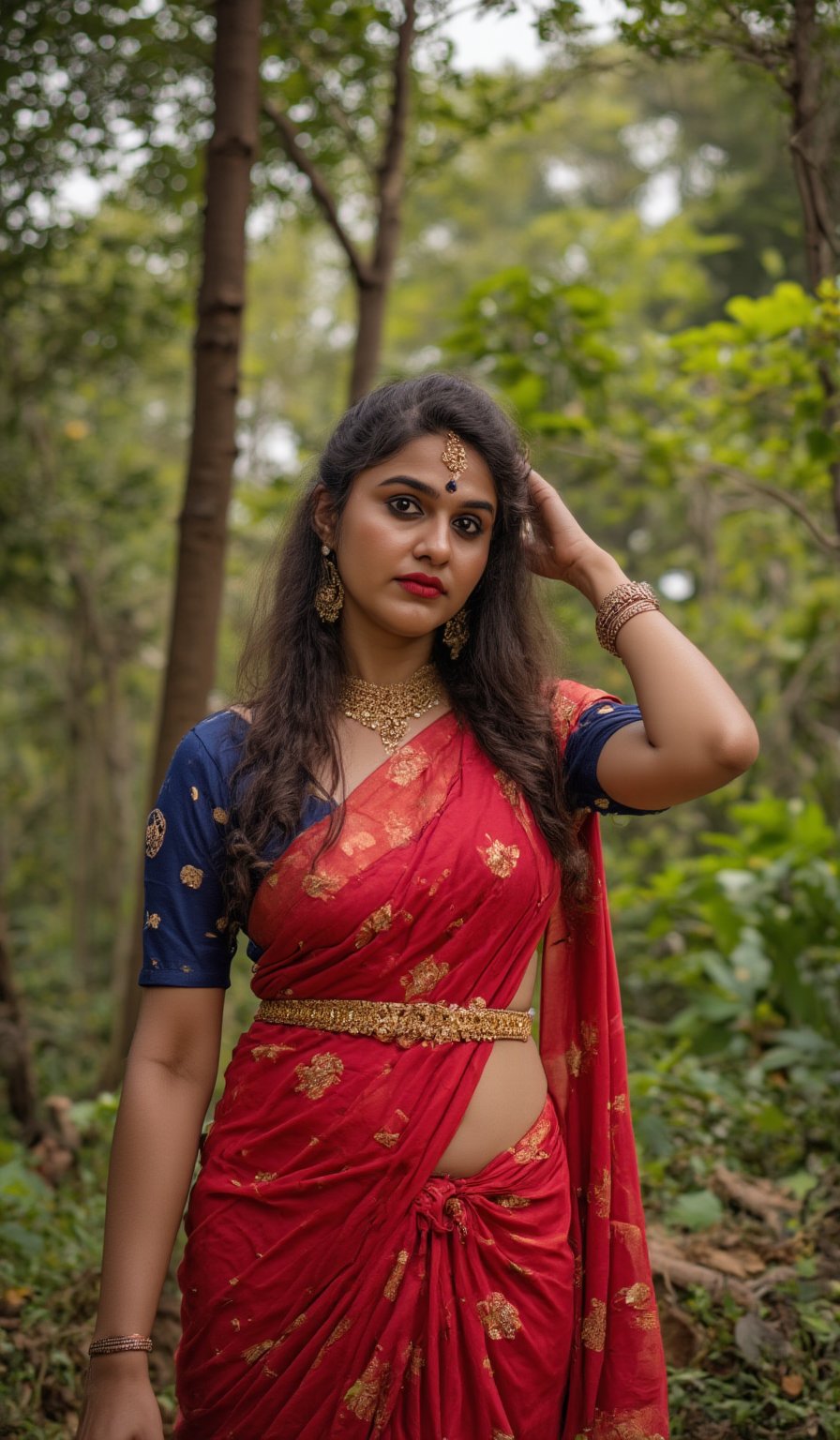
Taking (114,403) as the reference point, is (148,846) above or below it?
below

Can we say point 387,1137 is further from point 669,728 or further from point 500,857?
point 669,728

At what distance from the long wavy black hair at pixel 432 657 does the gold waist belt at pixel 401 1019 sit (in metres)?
0.18

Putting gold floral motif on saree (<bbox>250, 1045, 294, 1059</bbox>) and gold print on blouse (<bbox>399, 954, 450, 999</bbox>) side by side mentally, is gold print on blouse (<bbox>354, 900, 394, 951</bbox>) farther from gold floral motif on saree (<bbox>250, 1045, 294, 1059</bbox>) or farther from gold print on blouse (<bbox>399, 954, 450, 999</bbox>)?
gold floral motif on saree (<bbox>250, 1045, 294, 1059</bbox>)

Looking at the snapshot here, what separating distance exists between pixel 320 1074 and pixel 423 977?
0.65ft

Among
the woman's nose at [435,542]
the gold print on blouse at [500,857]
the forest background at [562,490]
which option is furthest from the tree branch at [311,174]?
the gold print on blouse at [500,857]

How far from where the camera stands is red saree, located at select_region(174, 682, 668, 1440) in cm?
166

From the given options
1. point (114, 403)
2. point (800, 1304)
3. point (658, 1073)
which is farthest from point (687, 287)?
point (800, 1304)

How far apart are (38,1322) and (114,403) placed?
8.57 metres

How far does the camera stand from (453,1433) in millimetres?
1642

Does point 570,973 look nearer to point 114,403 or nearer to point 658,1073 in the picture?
point 658,1073

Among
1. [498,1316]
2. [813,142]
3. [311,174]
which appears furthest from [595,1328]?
[311,174]

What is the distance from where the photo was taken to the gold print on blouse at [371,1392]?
1635 mm

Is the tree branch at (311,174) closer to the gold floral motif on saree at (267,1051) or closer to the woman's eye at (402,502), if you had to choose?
the woman's eye at (402,502)

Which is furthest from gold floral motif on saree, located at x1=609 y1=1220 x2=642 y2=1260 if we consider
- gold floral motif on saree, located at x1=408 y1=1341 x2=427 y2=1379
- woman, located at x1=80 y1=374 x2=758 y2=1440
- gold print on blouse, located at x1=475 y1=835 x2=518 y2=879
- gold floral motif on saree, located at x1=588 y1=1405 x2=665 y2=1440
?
gold print on blouse, located at x1=475 y1=835 x2=518 y2=879
